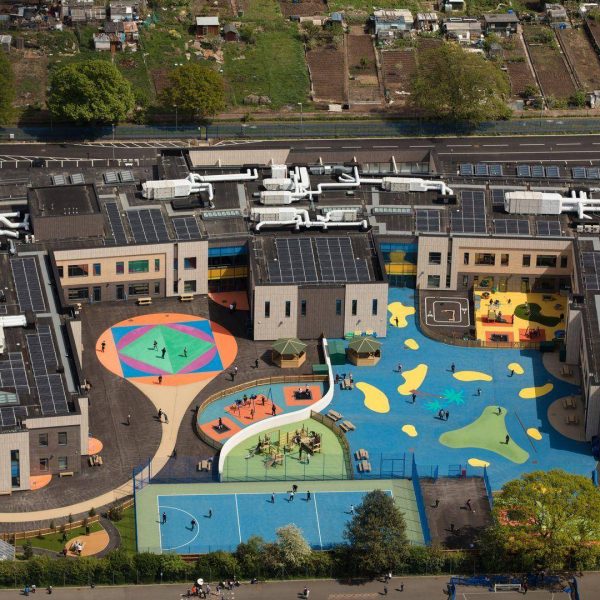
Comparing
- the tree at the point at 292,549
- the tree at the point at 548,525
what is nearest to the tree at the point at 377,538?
the tree at the point at 292,549

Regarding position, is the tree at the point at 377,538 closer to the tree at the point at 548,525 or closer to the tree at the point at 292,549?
the tree at the point at 292,549

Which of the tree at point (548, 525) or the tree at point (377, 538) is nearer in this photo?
the tree at point (548, 525)

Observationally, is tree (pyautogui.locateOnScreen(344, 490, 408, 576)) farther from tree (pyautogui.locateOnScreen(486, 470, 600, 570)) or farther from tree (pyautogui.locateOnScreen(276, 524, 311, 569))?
tree (pyautogui.locateOnScreen(486, 470, 600, 570))

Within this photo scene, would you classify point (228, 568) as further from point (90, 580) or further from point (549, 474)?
point (549, 474)

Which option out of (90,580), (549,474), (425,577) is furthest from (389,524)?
(90,580)

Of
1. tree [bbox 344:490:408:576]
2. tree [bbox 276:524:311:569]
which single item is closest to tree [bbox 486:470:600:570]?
tree [bbox 344:490:408:576]
